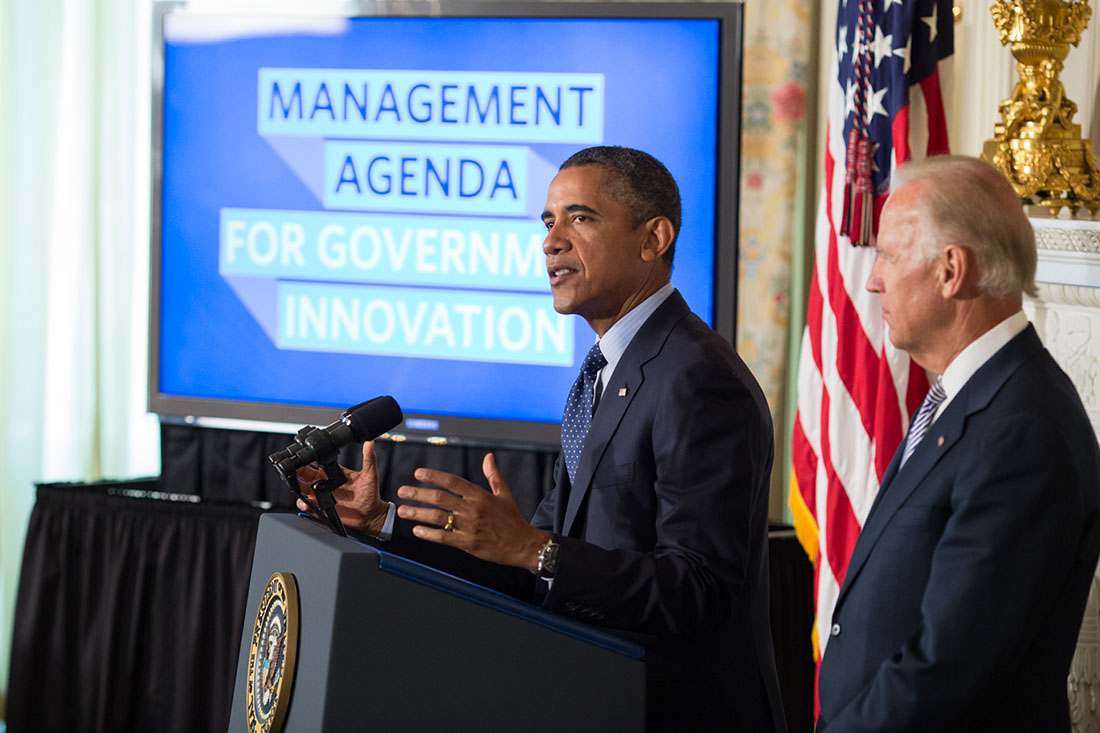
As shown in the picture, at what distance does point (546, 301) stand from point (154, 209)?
1.40 metres

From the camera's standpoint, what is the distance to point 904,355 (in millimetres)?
3174

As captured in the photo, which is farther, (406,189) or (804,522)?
(406,189)

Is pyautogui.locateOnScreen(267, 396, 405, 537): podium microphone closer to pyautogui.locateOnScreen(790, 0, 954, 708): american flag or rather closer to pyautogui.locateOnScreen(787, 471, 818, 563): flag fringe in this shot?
pyautogui.locateOnScreen(790, 0, 954, 708): american flag

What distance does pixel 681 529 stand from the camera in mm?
1697

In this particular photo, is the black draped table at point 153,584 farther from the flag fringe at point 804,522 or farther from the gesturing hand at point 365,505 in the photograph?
the gesturing hand at point 365,505

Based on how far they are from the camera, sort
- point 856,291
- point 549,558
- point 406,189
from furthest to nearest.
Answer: point 406,189
point 856,291
point 549,558

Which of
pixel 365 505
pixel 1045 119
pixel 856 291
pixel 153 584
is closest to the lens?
pixel 365 505

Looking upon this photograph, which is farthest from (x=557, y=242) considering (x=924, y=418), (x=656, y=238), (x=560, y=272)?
(x=924, y=418)

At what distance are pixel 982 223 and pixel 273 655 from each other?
1051mm

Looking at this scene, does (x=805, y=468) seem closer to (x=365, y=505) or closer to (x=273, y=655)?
(x=365, y=505)

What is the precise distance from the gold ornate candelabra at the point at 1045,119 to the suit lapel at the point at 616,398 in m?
1.07

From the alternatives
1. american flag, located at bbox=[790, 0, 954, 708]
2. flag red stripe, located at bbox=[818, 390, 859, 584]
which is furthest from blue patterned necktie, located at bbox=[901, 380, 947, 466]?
flag red stripe, located at bbox=[818, 390, 859, 584]

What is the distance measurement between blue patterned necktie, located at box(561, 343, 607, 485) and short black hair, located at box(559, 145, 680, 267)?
0.22 metres

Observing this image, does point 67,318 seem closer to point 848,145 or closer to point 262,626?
point 848,145
